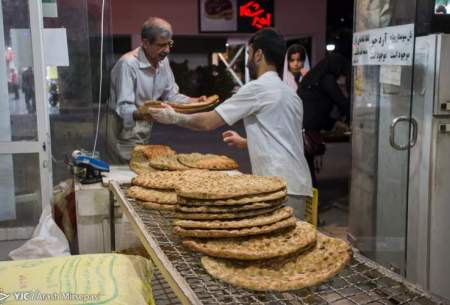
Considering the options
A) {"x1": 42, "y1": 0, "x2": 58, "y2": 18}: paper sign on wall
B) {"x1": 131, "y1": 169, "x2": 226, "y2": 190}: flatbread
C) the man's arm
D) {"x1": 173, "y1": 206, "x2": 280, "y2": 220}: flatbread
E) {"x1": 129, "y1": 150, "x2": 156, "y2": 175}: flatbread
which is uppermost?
{"x1": 42, "y1": 0, "x2": 58, "y2": 18}: paper sign on wall

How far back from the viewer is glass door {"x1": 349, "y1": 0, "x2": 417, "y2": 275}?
2881mm

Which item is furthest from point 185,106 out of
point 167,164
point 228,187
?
point 228,187

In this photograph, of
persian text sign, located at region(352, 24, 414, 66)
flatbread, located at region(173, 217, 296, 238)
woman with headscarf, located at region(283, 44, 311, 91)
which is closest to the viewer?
flatbread, located at region(173, 217, 296, 238)

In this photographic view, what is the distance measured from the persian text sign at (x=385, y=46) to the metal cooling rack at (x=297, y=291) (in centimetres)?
175

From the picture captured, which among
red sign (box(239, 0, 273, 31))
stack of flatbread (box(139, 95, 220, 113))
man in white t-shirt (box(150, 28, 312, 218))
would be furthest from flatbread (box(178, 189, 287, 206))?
red sign (box(239, 0, 273, 31))

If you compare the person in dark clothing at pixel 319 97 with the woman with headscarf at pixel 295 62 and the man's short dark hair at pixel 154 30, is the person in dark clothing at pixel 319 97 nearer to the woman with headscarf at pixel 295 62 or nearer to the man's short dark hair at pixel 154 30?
the woman with headscarf at pixel 295 62

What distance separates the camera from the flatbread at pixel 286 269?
111 cm

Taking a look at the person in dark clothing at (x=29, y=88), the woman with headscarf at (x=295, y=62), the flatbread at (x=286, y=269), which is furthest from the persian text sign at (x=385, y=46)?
the person in dark clothing at (x=29, y=88)

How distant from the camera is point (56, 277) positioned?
1.44 metres

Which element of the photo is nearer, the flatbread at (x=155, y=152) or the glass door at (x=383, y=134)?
the flatbread at (x=155, y=152)

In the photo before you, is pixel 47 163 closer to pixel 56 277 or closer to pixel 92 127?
pixel 92 127

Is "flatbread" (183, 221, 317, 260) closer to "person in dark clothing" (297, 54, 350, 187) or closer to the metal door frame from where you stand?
the metal door frame

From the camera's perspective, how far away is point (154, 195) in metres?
1.73

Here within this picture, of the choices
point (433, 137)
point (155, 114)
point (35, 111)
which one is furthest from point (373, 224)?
point (35, 111)
